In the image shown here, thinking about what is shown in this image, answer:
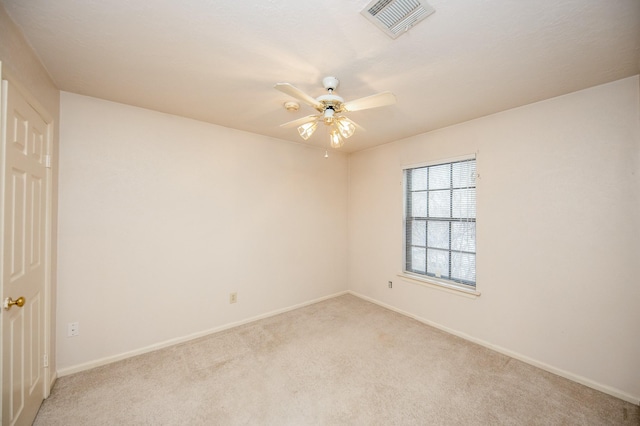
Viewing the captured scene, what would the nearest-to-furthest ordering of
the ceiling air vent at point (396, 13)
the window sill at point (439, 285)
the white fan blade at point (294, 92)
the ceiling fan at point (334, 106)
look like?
the ceiling air vent at point (396, 13)
the white fan blade at point (294, 92)
the ceiling fan at point (334, 106)
the window sill at point (439, 285)

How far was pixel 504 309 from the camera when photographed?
2627 mm

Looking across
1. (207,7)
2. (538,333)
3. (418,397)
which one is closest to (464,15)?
(207,7)

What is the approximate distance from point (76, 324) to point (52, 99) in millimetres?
1946

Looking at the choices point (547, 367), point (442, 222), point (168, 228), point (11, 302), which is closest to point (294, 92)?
point (11, 302)

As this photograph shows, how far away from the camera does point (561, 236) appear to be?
2.29m

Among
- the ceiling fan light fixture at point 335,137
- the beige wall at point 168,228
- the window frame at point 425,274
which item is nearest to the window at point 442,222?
the window frame at point 425,274

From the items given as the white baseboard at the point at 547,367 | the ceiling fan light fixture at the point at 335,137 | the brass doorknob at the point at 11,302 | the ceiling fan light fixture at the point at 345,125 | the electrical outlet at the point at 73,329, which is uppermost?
the ceiling fan light fixture at the point at 345,125

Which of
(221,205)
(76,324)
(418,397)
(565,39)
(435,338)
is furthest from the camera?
(221,205)

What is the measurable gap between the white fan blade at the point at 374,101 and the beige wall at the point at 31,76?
1879mm

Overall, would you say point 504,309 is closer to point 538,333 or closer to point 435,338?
point 538,333

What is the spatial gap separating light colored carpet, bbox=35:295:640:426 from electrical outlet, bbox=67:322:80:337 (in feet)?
1.14

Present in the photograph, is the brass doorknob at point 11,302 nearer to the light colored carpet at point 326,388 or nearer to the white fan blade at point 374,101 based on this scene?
the light colored carpet at point 326,388

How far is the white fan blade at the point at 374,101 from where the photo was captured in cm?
158

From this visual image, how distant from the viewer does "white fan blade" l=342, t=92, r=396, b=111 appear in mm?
1576
